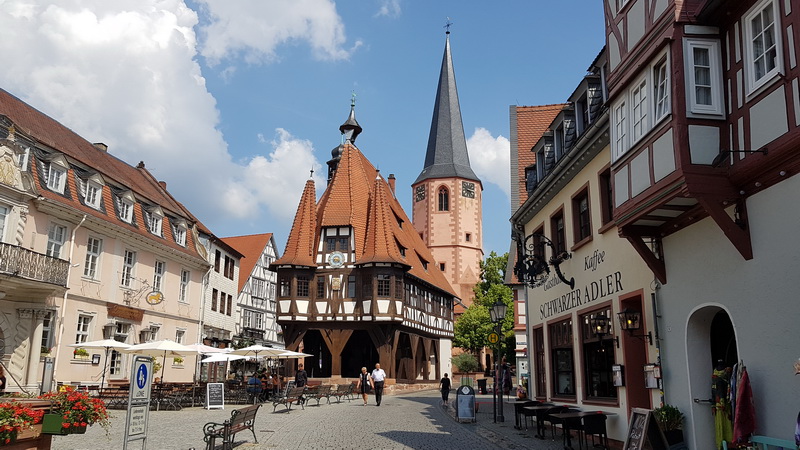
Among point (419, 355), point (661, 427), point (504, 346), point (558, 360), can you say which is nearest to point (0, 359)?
point (558, 360)

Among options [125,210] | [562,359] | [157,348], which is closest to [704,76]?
[562,359]

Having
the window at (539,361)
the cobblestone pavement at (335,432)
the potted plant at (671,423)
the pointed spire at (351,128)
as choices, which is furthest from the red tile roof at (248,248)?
the potted plant at (671,423)

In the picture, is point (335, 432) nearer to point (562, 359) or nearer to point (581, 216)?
point (562, 359)

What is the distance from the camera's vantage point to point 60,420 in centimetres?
830

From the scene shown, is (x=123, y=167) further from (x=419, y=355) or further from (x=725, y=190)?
(x=725, y=190)

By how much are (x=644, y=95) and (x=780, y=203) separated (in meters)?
2.92

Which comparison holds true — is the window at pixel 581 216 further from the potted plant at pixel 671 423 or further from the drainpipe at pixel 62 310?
the drainpipe at pixel 62 310

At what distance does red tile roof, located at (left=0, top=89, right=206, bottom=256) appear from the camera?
23.7 metres

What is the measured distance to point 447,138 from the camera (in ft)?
237

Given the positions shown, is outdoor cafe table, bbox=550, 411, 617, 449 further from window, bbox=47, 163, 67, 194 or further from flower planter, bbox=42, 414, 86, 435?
window, bbox=47, 163, 67, 194

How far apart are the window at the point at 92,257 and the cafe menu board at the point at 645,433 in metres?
21.2

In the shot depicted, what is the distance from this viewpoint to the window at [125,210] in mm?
28031

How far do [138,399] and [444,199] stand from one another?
6279 cm

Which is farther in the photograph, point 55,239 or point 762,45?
point 55,239
